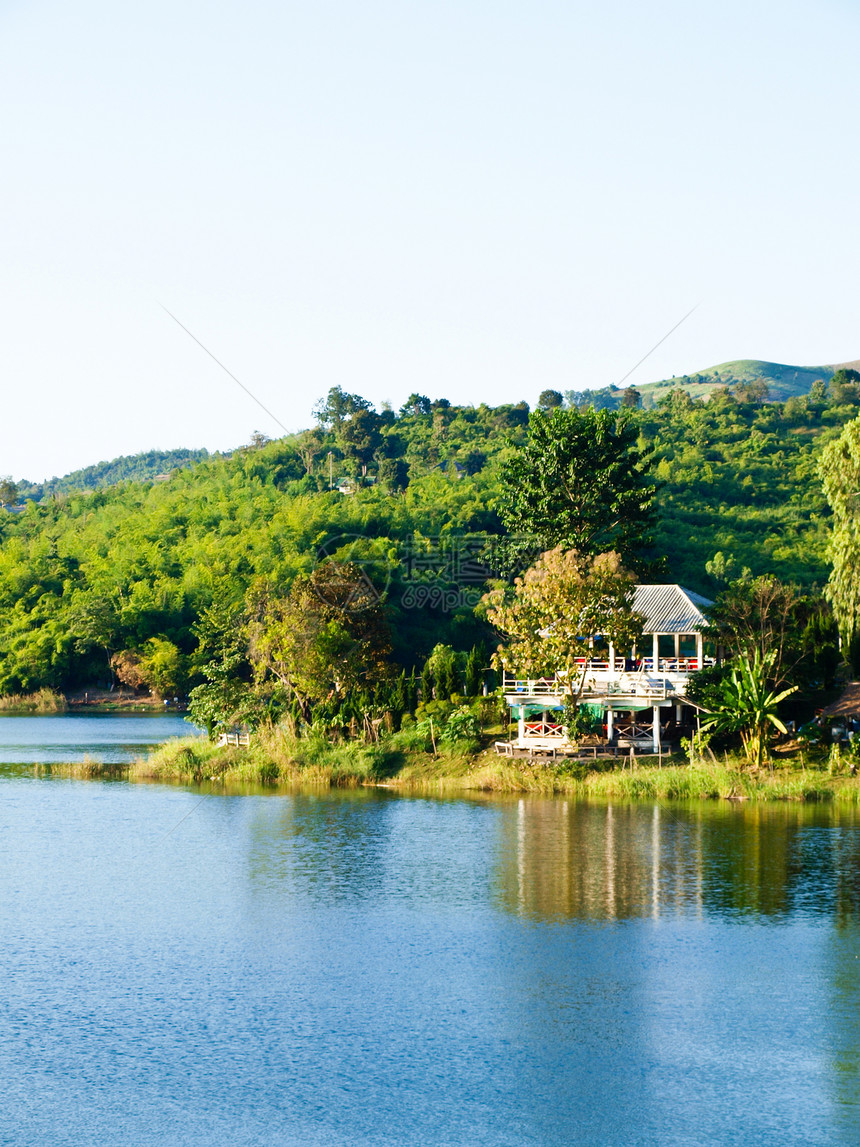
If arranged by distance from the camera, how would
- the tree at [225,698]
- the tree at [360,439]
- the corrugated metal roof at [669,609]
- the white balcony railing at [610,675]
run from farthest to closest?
the tree at [360,439] < the tree at [225,698] < the corrugated metal roof at [669,609] < the white balcony railing at [610,675]

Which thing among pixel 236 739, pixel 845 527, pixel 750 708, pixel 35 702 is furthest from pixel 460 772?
pixel 35 702

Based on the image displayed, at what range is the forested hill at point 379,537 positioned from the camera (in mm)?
87312

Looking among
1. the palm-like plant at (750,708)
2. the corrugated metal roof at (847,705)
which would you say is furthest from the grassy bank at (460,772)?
the corrugated metal roof at (847,705)

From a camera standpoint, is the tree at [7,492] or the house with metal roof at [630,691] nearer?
the house with metal roof at [630,691]

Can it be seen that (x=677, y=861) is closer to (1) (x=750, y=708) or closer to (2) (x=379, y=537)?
(1) (x=750, y=708)

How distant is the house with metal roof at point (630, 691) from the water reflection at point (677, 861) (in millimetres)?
4951

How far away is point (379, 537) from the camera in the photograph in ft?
327

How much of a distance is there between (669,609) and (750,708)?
615cm

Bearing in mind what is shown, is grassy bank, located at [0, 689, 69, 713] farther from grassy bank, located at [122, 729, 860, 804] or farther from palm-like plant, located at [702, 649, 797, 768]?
palm-like plant, located at [702, 649, 797, 768]

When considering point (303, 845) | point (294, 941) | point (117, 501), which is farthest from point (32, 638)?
point (294, 941)

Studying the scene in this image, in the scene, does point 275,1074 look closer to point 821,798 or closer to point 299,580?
point 821,798

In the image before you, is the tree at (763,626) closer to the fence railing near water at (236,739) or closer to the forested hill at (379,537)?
the fence railing near water at (236,739)

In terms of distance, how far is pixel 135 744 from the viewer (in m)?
54.9

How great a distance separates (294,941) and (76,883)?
7268mm
